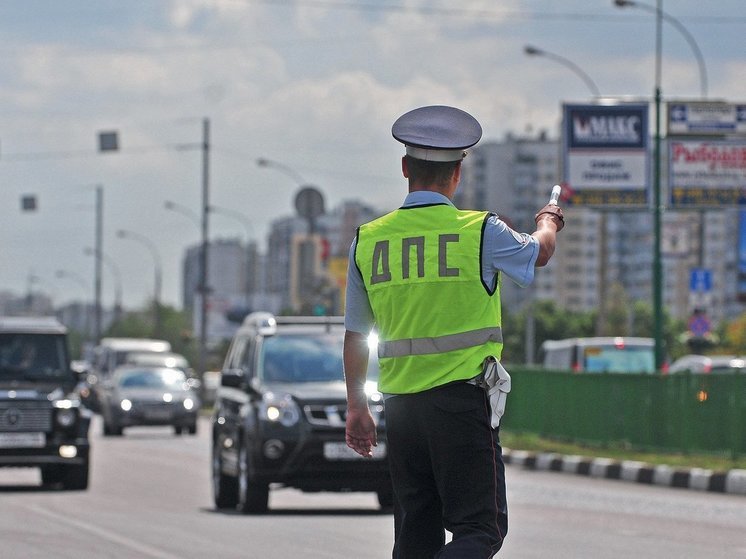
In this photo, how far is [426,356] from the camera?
581 centimetres

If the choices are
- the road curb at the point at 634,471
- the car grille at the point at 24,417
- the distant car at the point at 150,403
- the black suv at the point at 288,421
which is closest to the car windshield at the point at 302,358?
the black suv at the point at 288,421

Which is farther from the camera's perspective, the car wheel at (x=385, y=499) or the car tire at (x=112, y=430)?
the car tire at (x=112, y=430)

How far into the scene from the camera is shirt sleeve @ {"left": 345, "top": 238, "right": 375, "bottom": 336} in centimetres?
605

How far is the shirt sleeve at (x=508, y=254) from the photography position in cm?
582

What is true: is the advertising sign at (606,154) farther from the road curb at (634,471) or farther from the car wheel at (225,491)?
the car wheel at (225,491)

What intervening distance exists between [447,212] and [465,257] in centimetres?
17

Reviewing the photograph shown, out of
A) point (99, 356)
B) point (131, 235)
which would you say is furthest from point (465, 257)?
point (131, 235)

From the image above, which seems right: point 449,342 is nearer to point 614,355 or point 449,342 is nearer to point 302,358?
point 302,358

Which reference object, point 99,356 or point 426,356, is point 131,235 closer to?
point 99,356

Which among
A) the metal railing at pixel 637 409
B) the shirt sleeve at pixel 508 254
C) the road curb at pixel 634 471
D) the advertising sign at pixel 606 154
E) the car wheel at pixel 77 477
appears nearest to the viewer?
the shirt sleeve at pixel 508 254

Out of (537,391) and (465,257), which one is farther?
(537,391)

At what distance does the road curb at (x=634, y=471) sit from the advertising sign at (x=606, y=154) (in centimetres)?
1045

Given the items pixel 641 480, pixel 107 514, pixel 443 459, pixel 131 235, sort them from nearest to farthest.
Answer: pixel 443 459, pixel 107 514, pixel 641 480, pixel 131 235

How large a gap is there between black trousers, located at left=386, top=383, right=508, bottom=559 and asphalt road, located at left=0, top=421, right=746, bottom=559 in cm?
634
